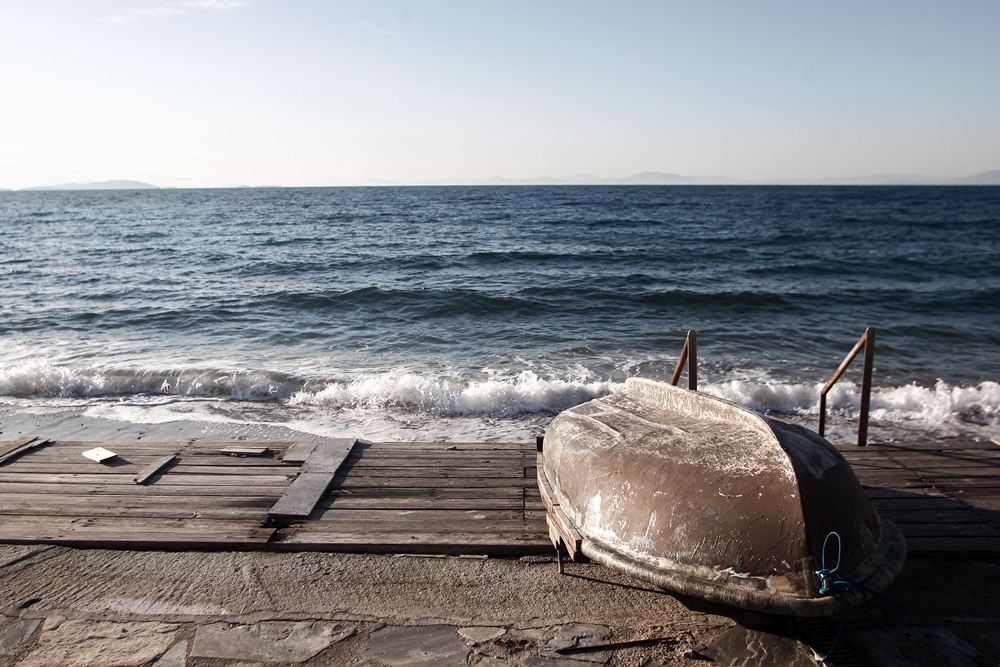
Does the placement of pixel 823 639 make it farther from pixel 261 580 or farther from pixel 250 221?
pixel 250 221

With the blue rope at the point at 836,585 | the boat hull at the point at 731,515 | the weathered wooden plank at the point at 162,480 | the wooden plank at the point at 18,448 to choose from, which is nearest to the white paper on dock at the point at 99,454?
the weathered wooden plank at the point at 162,480

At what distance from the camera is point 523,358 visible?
14.2 metres

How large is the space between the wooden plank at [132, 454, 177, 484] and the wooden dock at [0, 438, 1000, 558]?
0.06ft

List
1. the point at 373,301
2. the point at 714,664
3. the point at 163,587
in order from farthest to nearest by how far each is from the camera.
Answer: the point at 373,301 < the point at 163,587 < the point at 714,664

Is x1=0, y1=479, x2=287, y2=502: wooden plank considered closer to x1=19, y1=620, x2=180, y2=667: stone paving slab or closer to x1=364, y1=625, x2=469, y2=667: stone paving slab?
x1=19, y1=620, x2=180, y2=667: stone paving slab

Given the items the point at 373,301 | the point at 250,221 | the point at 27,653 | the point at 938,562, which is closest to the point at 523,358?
the point at 373,301

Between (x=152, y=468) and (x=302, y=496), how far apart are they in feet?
6.10

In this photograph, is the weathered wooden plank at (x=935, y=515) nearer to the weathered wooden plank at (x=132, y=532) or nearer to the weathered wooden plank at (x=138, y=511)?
the weathered wooden plank at (x=132, y=532)

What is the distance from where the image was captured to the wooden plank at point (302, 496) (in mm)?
5824

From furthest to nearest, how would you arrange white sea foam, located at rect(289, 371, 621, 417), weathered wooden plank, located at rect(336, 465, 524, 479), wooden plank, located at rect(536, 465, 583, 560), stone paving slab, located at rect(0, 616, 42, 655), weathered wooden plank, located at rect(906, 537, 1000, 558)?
white sea foam, located at rect(289, 371, 621, 417) < weathered wooden plank, located at rect(336, 465, 524, 479) < weathered wooden plank, located at rect(906, 537, 1000, 558) < wooden plank, located at rect(536, 465, 583, 560) < stone paving slab, located at rect(0, 616, 42, 655)

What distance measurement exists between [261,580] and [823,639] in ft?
13.2

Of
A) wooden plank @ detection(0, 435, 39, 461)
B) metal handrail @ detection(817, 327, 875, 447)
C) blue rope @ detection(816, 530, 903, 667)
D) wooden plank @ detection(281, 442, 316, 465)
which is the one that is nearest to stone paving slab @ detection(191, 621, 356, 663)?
wooden plank @ detection(281, 442, 316, 465)

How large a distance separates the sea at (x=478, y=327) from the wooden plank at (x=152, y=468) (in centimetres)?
275

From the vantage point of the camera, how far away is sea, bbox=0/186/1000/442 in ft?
35.7
